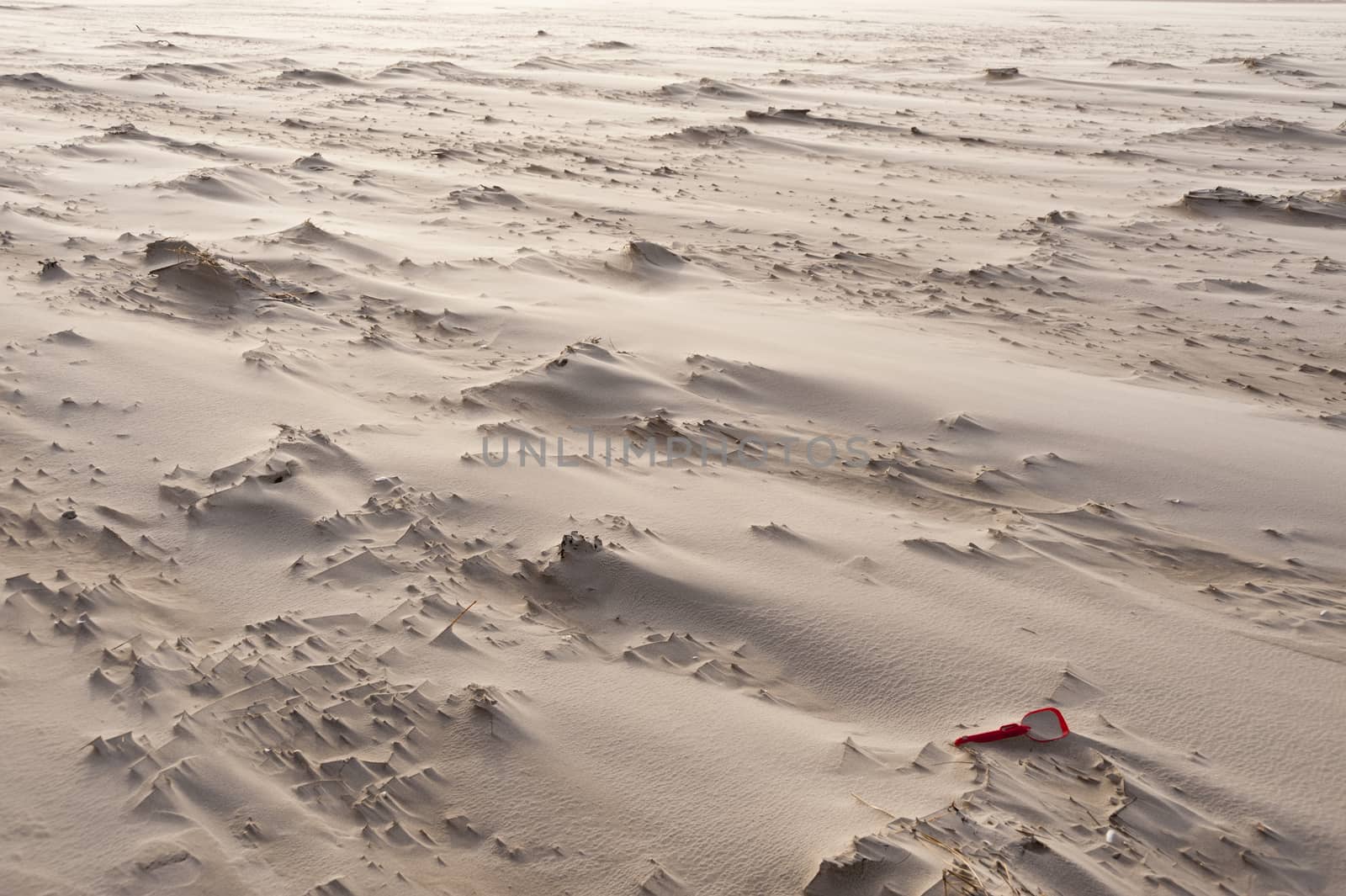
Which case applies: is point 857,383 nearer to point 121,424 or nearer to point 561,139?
point 121,424

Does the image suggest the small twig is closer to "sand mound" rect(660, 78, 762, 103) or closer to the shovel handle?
the shovel handle

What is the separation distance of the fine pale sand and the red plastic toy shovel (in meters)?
0.03

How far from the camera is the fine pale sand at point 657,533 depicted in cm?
169

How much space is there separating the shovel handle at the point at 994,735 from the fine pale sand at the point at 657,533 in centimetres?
3

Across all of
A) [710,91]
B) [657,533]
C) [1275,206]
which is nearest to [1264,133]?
[1275,206]

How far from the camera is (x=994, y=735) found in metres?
1.91

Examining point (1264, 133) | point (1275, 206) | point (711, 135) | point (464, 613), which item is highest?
point (1264, 133)

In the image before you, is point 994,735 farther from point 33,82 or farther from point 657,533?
point 33,82

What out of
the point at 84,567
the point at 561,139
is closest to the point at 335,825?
the point at 84,567

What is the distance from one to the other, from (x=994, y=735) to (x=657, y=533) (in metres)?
0.92

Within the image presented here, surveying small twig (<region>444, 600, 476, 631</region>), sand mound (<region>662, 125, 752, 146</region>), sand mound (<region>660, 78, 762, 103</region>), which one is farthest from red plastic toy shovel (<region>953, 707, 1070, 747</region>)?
sand mound (<region>660, 78, 762, 103</region>)

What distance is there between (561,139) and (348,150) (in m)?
1.42

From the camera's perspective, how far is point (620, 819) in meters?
1.71

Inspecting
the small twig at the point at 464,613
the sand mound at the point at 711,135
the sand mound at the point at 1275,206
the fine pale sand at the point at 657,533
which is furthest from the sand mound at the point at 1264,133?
the small twig at the point at 464,613
